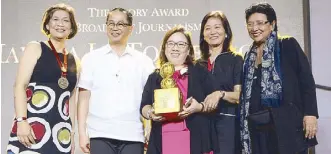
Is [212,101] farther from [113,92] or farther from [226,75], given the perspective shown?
[113,92]

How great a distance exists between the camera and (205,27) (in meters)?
2.87

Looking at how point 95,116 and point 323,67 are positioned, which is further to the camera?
point 323,67

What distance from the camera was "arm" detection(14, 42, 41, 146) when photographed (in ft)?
8.32

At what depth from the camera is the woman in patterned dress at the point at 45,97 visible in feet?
8.40

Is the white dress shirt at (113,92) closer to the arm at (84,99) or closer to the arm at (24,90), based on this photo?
the arm at (84,99)

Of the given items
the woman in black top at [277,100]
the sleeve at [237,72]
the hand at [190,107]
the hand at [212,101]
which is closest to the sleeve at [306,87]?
the woman in black top at [277,100]

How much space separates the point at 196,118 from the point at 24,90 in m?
0.90

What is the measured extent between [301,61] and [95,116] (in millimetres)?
1135

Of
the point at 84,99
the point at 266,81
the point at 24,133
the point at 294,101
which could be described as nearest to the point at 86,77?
the point at 84,99

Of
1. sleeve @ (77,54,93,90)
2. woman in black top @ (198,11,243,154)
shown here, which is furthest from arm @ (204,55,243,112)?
sleeve @ (77,54,93,90)

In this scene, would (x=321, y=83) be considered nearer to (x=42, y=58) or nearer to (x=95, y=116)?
(x=95, y=116)

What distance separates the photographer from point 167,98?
248 centimetres

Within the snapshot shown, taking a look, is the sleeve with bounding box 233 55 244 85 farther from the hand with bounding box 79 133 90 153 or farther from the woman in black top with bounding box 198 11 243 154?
the hand with bounding box 79 133 90 153

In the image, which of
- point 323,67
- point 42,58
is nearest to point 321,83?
point 323,67
